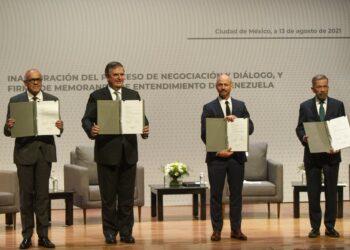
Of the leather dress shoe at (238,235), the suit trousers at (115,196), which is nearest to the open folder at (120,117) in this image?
the suit trousers at (115,196)

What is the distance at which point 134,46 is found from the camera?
10.9 m

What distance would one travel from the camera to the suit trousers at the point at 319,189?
7348 mm

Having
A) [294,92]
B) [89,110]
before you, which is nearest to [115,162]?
[89,110]

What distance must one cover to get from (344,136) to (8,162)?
512cm

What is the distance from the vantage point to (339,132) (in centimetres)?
727

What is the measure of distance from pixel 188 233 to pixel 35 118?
2.16m

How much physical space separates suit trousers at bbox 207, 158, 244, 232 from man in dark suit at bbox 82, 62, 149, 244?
72 centimetres

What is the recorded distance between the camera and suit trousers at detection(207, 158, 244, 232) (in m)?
7.21

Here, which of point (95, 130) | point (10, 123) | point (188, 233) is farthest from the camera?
point (188, 233)

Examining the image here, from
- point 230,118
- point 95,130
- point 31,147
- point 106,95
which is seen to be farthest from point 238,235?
point 31,147

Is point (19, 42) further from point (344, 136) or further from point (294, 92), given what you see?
point (344, 136)

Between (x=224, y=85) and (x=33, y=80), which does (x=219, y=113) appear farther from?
(x=33, y=80)

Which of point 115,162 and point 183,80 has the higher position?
point 183,80

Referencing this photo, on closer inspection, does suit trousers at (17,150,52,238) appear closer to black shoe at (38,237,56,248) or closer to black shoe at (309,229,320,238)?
black shoe at (38,237,56,248)
